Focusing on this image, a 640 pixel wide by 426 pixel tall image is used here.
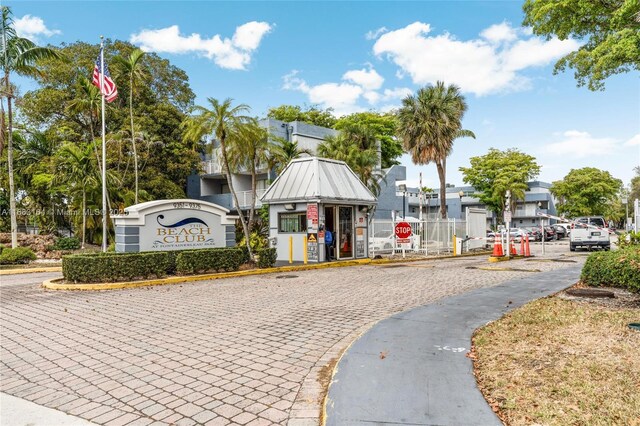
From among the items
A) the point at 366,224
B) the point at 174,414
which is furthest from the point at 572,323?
the point at 366,224

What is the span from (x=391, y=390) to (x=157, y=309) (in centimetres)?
594

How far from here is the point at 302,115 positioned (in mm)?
48844

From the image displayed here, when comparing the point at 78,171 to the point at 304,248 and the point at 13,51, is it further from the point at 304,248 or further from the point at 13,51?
the point at 304,248

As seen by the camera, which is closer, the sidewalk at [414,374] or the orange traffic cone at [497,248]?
the sidewalk at [414,374]

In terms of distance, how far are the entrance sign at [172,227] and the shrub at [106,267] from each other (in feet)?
2.72

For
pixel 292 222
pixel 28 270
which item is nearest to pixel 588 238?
pixel 292 222

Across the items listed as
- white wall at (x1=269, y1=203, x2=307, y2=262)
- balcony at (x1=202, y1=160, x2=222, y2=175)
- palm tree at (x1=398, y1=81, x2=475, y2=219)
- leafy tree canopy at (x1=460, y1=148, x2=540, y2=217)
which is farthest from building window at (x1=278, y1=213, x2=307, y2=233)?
leafy tree canopy at (x1=460, y1=148, x2=540, y2=217)

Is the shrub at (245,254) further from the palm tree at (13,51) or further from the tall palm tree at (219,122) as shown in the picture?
the palm tree at (13,51)

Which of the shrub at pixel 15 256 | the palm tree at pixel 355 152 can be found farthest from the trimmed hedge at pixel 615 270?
the shrub at pixel 15 256

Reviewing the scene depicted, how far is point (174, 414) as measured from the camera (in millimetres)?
3713

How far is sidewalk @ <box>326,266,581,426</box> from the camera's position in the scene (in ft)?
11.5

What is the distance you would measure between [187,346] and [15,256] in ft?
58.8

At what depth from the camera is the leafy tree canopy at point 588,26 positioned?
10.2 meters

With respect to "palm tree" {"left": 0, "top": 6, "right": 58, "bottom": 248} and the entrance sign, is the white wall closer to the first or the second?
the entrance sign
